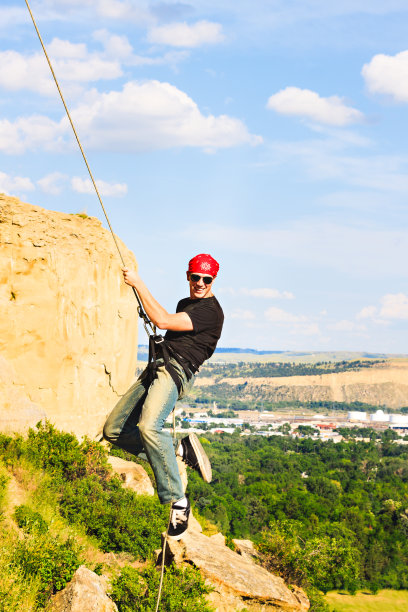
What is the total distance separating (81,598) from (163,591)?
114 inches

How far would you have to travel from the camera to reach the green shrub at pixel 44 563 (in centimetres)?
1000

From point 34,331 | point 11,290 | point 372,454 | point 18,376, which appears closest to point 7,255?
point 11,290

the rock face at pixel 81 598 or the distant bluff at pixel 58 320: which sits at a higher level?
the distant bluff at pixel 58 320

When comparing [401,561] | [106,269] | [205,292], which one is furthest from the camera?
[401,561]

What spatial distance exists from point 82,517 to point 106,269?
8891 millimetres

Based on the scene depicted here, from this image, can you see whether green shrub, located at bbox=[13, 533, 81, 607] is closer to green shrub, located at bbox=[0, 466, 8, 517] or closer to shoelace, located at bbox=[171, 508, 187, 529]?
green shrub, located at bbox=[0, 466, 8, 517]

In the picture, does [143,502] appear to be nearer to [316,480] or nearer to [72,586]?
[72,586]

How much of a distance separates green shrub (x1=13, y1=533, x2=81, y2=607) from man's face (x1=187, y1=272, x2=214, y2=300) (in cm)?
632

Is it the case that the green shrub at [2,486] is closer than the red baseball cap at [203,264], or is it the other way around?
the red baseball cap at [203,264]

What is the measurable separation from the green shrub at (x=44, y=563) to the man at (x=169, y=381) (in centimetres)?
526

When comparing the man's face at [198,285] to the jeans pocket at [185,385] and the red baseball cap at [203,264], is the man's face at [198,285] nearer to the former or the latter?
the red baseball cap at [203,264]

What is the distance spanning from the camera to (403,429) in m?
179

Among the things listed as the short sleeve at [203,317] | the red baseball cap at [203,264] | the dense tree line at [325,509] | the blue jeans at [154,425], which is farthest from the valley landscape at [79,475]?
the dense tree line at [325,509]

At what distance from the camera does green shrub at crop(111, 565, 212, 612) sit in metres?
11.5
